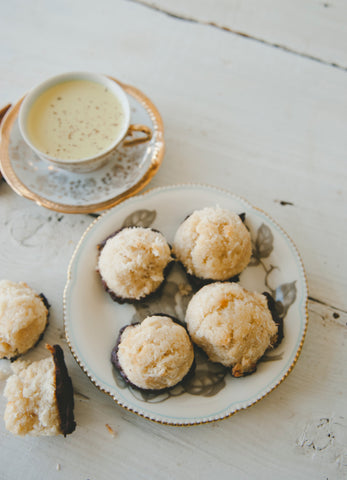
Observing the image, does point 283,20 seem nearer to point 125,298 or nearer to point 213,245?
point 213,245

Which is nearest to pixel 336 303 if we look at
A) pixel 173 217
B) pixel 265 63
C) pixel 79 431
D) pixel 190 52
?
pixel 173 217

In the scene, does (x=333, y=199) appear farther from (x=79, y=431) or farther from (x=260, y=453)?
(x=79, y=431)

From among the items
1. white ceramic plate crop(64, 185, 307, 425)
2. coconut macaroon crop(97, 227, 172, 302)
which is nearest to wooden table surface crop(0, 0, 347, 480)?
white ceramic plate crop(64, 185, 307, 425)

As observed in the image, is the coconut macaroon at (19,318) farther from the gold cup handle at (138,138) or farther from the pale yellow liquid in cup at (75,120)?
the gold cup handle at (138,138)

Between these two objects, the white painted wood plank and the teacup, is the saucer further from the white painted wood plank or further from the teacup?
the white painted wood plank

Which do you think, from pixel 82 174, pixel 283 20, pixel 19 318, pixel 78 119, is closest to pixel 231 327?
pixel 19 318

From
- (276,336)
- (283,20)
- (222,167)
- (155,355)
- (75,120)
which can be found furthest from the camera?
(283,20)

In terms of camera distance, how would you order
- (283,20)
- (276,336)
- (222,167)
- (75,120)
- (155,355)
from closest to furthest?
(155,355), (276,336), (75,120), (222,167), (283,20)
